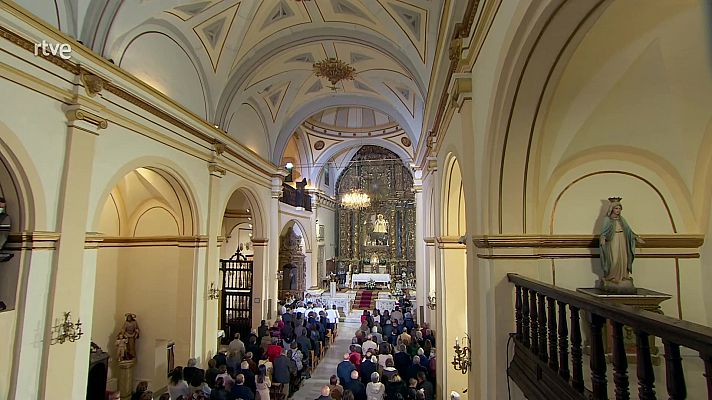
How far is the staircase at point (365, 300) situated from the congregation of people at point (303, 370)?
20.8 ft

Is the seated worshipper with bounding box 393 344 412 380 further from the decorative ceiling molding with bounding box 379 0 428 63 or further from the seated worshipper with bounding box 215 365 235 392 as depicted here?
the decorative ceiling molding with bounding box 379 0 428 63

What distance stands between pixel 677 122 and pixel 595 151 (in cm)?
69

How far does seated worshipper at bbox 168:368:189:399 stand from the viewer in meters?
6.54

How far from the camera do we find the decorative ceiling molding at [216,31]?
24.9 feet

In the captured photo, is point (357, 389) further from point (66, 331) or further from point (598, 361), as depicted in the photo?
point (598, 361)

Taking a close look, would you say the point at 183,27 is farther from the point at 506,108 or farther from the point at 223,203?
the point at 506,108

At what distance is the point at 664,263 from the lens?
3684 mm

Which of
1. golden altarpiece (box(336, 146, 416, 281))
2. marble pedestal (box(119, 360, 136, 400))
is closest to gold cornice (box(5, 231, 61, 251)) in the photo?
marble pedestal (box(119, 360, 136, 400))

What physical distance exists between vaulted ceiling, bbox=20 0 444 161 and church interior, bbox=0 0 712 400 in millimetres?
48

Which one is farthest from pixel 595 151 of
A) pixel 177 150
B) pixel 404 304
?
pixel 404 304

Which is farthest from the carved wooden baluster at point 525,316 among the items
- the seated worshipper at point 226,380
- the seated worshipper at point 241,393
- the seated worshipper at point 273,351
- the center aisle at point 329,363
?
the seated worshipper at point 273,351

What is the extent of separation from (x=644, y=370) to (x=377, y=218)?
21.8 metres

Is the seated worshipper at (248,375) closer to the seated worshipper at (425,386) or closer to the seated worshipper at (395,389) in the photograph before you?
the seated worshipper at (395,389)

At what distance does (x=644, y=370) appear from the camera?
169 centimetres
